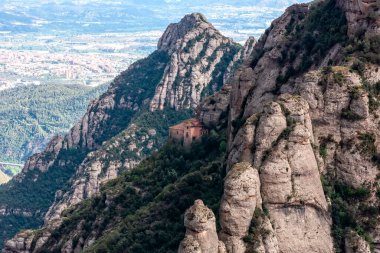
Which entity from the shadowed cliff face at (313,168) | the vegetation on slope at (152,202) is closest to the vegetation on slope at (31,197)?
the vegetation on slope at (152,202)

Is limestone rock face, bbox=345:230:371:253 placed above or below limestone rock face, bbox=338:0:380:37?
below

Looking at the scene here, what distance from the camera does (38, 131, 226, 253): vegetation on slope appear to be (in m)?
68.5

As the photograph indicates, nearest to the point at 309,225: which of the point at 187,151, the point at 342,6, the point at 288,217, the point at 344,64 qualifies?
the point at 288,217

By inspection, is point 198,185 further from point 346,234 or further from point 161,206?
point 346,234

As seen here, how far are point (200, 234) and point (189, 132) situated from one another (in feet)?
155

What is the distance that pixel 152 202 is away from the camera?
82188 millimetres

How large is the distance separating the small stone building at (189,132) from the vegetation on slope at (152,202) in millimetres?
1260

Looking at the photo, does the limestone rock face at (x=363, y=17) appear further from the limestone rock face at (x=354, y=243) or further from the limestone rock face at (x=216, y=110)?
the limestone rock face at (x=354, y=243)

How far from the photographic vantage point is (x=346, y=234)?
54469 mm

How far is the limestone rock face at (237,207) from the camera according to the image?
51.0 m

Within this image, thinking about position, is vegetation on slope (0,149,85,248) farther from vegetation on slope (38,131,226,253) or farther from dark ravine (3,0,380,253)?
dark ravine (3,0,380,253)

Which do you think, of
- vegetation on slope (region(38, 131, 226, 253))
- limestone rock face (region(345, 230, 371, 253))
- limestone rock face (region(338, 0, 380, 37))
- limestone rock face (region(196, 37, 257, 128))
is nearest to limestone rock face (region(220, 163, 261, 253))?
Answer: vegetation on slope (region(38, 131, 226, 253))

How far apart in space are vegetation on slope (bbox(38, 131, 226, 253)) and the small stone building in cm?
126

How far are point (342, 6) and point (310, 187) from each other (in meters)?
33.8
